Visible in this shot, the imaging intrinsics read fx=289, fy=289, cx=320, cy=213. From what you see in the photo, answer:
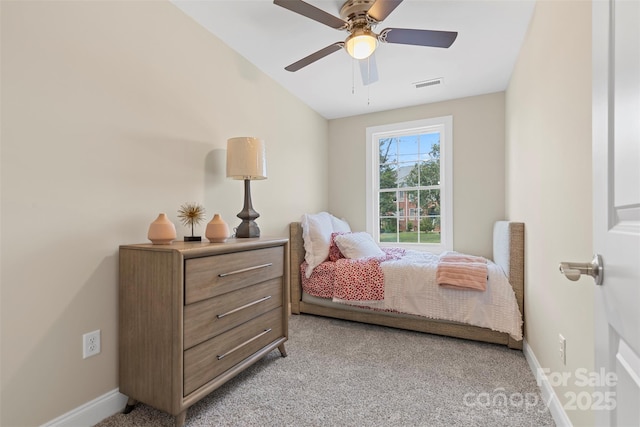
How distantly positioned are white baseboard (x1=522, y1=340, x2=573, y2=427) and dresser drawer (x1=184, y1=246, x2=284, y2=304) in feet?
5.53

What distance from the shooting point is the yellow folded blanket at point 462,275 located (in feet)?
7.45

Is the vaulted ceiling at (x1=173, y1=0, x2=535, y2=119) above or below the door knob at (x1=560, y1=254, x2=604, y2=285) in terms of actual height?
above

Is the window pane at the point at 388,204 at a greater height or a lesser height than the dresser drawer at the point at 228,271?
greater

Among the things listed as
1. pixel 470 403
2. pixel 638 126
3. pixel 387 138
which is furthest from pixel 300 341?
pixel 387 138

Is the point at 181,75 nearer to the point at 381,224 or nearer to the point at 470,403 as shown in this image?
the point at 470,403

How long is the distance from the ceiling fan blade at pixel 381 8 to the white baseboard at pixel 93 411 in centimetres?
259

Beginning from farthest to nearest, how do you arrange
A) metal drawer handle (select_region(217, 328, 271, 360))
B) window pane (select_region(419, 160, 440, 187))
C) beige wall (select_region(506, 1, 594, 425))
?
window pane (select_region(419, 160, 440, 187)) → metal drawer handle (select_region(217, 328, 271, 360)) → beige wall (select_region(506, 1, 594, 425))

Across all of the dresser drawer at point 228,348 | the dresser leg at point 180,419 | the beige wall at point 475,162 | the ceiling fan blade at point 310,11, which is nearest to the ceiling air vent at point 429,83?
the beige wall at point 475,162

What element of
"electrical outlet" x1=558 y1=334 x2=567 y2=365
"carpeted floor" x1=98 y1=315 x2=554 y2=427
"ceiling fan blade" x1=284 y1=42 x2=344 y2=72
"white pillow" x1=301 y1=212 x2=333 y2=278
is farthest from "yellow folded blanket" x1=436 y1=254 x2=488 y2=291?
"ceiling fan blade" x1=284 y1=42 x2=344 y2=72

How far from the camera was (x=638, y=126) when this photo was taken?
0.50 meters

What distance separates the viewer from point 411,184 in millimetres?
3943

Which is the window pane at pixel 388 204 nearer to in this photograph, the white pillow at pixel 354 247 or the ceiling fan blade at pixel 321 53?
the white pillow at pixel 354 247

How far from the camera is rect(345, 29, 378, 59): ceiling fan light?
1.86m

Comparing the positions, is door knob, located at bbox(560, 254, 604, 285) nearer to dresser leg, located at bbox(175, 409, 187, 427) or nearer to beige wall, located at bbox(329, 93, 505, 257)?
dresser leg, located at bbox(175, 409, 187, 427)
